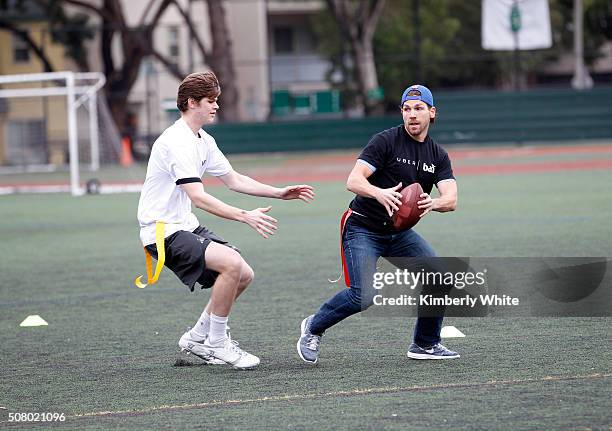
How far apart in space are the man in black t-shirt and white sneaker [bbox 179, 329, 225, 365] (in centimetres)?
62

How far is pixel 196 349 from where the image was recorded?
7836 mm

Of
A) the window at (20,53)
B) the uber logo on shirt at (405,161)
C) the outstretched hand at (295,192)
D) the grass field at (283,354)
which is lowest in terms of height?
the grass field at (283,354)

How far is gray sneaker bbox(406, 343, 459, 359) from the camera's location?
766 cm

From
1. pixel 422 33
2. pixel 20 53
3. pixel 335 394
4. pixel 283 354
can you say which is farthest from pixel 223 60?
pixel 335 394

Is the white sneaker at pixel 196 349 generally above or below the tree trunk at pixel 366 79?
below

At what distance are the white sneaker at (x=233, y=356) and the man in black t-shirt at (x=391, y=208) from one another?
34 centimetres

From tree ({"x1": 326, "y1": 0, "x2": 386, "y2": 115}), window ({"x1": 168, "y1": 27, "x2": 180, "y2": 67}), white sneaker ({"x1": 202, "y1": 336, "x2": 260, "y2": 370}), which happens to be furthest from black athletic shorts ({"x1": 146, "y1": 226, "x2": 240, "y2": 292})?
window ({"x1": 168, "y1": 27, "x2": 180, "y2": 67})

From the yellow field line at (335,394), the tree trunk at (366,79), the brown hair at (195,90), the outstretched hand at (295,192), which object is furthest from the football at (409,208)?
the tree trunk at (366,79)

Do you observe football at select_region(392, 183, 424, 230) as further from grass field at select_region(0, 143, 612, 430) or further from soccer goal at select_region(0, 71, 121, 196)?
soccer goal at select_region(0, 71, 121, 196)

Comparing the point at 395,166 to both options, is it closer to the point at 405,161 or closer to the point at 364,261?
the point at 405,161

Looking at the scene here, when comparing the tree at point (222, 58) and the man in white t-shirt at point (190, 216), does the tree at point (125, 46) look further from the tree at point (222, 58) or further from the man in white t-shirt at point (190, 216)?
the man in white t-shirt at point (190, 216)

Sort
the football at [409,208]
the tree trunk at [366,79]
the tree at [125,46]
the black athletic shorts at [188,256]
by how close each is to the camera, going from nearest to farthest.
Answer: the football at [409,208] < the black athletic shorts at [188,256] < the tree trunk at [366,79] < the tree at [125,46]

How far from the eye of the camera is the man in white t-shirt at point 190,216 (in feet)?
24.3

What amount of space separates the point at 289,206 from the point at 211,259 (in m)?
12.8
